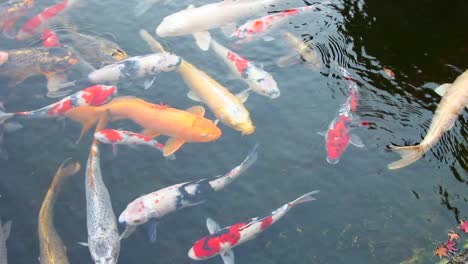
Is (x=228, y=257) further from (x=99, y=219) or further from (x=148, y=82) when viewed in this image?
(x=148, y=82)

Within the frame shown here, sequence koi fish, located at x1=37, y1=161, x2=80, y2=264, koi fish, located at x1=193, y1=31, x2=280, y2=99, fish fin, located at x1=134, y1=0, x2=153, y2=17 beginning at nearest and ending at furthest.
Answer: koi fish, located at x1=37, y1=161, x2=80, y2=264 → koi fish, located at x1=193, y1=31, x2=280, y2=99 → fish fin, located at x1=134, y1=0, x2=153, y2=17

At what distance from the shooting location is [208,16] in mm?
8562

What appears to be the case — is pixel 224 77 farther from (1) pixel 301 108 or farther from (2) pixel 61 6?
(2) pixel 61 6

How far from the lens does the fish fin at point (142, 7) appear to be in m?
9.25

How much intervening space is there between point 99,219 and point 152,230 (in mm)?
716

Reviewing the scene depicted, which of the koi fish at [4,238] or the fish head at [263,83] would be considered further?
the fish head at [263,83]

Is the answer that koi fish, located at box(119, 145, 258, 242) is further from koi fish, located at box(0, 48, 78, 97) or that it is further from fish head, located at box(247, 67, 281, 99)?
koi fish, located at box(0, 48, 78, 97)

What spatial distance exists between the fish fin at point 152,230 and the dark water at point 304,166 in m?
0.11

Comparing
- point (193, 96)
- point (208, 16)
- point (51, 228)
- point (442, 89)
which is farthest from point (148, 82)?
point (442, 89)

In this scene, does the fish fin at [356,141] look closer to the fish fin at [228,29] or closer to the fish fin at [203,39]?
the fish fin at [203,39]

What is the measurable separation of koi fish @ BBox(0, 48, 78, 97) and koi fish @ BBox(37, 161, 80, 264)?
2.14 meters

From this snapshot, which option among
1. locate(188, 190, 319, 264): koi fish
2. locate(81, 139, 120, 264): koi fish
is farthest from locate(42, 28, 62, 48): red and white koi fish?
locate(188, 190, 319, 264): koi fish

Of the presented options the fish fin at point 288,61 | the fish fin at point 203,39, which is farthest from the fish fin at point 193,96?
the fish fin at point 288,61

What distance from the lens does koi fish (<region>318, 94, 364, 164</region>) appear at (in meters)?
6.23
